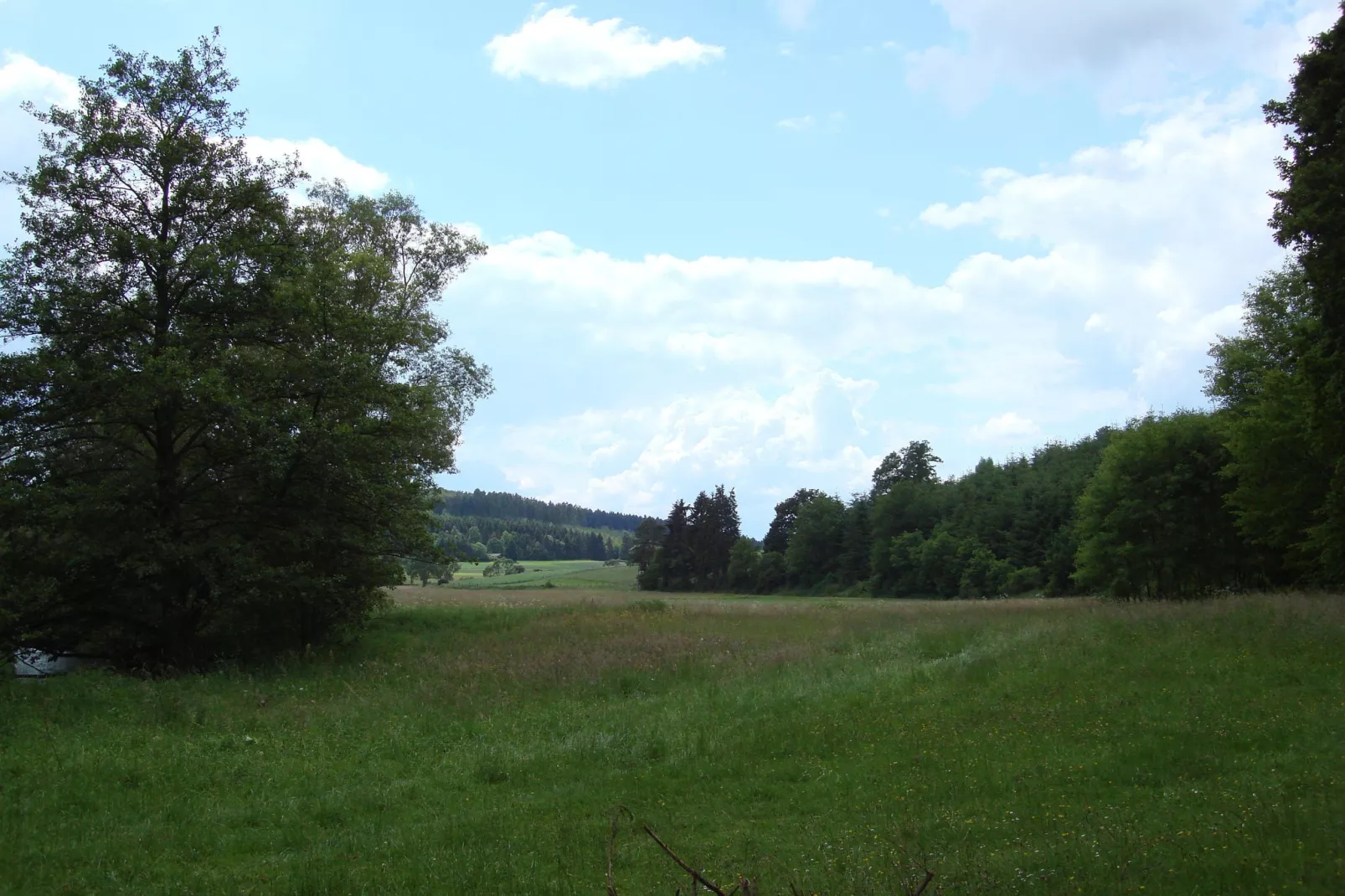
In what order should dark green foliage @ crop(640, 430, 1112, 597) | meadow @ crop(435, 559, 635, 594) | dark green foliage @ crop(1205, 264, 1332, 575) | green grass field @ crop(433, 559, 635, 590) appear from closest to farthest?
dark green foliage @ crop(1205, 264, 1332, 575) < dark green foliage @ crop(640, 430, 1112, 597) < meadow @ crop(435, 559, 635, 594) < green grass field @ crop(433, 559, 635, 590)

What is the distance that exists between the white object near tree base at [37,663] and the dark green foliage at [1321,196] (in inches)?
969

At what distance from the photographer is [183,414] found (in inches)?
757

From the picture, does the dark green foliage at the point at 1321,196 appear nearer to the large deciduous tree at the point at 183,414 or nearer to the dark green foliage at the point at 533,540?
the large deciduous tree at the point at 183,414

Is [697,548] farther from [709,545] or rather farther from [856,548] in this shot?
[856,548]

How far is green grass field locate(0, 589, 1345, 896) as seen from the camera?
7.03m

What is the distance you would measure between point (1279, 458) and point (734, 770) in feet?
93.4

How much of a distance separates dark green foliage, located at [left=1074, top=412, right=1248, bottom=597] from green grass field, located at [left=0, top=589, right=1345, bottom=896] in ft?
75.2

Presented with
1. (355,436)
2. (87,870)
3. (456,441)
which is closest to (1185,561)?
(456,441)

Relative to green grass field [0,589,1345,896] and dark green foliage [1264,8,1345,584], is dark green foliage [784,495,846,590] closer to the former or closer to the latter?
green grass field [0,589,1345,896]

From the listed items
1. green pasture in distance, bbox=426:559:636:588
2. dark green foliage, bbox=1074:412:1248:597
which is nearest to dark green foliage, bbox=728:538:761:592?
green pasture in distance, bbox=426:559:636:588

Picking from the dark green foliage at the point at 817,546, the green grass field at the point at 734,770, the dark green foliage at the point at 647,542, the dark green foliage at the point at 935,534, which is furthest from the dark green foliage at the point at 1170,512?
the dark green foliage at the point at 647,542

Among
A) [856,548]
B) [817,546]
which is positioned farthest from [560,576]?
[856,548]

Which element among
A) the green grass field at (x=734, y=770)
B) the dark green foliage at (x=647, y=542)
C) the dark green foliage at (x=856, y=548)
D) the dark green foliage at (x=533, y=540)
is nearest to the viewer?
the green grass field at (x=734, y=770)

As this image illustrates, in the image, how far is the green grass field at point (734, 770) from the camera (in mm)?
7031
